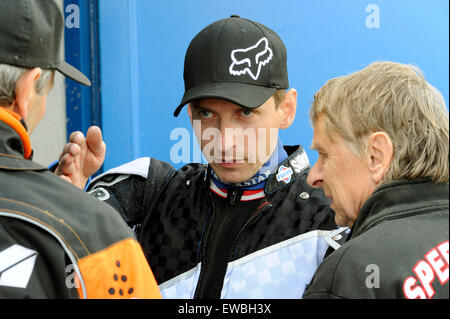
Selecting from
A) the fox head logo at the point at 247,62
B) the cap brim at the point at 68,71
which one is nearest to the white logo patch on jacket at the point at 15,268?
the cap brim at the point at 68,71

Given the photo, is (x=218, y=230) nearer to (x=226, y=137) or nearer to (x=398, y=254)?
(x=226, y=137)

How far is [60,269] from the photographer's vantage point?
1060 millimetres

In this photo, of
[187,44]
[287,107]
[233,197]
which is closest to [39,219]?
[233,197]

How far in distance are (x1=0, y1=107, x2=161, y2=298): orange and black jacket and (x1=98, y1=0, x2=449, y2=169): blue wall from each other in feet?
4.75

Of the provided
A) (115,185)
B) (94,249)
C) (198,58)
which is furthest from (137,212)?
(94,249)

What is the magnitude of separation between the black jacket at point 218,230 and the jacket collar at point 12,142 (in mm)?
632

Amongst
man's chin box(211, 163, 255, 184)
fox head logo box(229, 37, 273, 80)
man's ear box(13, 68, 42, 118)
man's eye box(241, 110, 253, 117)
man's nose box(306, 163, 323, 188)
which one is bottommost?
man's chin box(211, 163, 255, 184)

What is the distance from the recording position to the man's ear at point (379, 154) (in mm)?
1178

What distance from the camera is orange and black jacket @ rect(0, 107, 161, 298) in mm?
1047

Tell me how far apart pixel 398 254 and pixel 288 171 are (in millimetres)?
725

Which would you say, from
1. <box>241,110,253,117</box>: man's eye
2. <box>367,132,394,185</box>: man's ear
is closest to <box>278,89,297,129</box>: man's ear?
<box>241,110,253,117</box>: man's eye

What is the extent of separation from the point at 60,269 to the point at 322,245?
2.48 feet

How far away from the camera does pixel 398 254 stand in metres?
1.02

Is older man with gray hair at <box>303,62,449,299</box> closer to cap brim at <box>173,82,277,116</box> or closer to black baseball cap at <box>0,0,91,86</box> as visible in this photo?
cap brim at <box>173,82,277,116</box>
